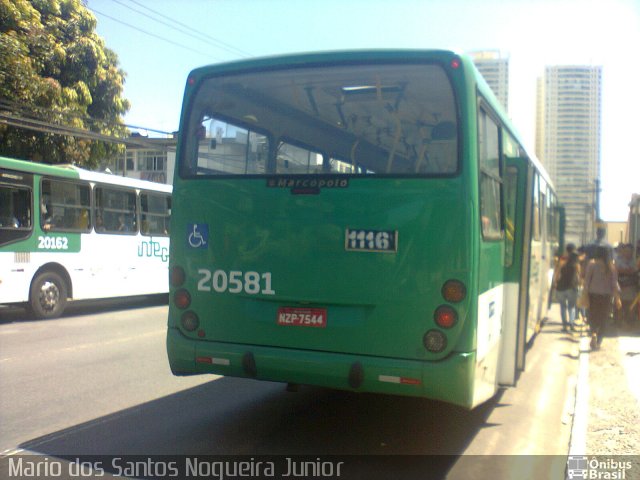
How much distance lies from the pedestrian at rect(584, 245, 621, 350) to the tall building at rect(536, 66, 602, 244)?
209ft

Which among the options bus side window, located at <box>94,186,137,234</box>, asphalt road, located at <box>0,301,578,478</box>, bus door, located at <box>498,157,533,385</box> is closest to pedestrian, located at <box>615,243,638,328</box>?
asphalt road, located at <box>0,301,578,478</box>

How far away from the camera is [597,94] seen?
7300 centimetres

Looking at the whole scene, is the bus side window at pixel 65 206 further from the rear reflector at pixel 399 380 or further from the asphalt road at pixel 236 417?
the rear reflector at pixel 399 380

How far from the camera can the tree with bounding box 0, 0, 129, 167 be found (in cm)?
1702

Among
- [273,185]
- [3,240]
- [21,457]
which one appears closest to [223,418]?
[21,457]

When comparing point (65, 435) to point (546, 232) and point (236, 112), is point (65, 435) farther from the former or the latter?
point (546, 232)

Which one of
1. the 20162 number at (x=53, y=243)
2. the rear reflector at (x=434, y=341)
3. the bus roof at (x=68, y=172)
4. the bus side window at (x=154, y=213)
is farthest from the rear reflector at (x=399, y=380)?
the bus side window at (x=154, y=213)

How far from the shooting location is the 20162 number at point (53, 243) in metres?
12.8

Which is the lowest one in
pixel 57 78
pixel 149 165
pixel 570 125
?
pixel 57 78

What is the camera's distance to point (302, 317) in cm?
518

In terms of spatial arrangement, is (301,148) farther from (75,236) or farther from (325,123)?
(75,236)

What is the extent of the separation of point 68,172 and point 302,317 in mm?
9993

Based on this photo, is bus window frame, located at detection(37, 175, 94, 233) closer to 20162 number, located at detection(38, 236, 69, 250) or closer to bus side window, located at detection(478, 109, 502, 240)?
20162 number, located at detection(38, 236, 69, 250)

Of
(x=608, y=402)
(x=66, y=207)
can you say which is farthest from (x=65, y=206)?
(x=608, y=402)
